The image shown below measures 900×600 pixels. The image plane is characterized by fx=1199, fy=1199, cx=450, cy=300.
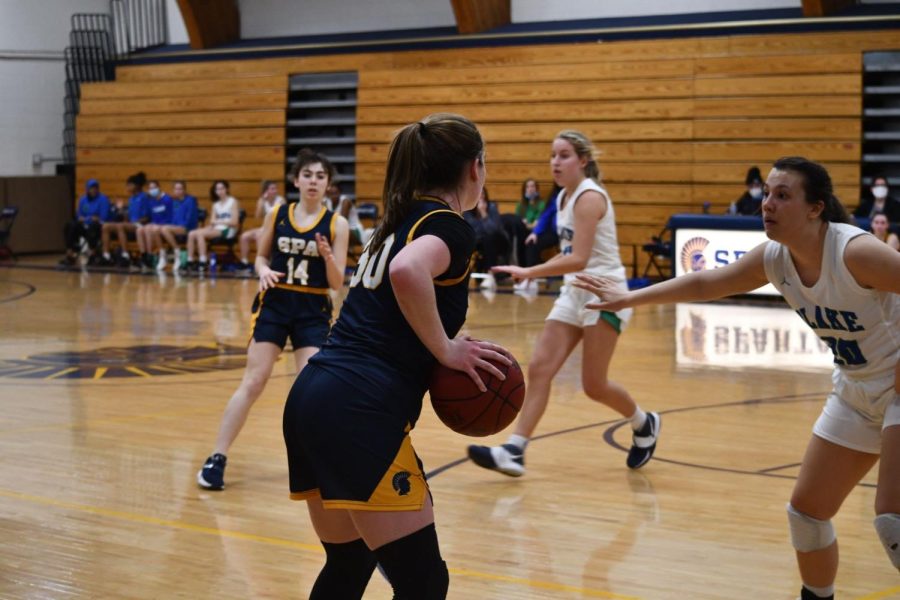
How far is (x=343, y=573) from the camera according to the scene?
2748 millimetres

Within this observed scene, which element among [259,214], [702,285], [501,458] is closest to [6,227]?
[259,214]

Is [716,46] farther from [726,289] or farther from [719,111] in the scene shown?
[726,289]

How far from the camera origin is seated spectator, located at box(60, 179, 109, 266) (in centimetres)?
2016

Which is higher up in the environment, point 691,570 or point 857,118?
point 857,118

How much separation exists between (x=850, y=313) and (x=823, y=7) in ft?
44.2

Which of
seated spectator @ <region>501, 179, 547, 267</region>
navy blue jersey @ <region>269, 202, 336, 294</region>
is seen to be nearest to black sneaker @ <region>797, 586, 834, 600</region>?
navy blue jersey @ <region>269, 202, 336, 294</region>

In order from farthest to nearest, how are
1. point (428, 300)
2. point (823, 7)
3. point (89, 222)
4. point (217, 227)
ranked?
point (89, 222) → point (217, 227) → point (823, 7) → point (428, 300)

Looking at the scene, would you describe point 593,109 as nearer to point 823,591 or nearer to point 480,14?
point 480,14

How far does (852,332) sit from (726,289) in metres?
0.40

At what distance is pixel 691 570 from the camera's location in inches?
167

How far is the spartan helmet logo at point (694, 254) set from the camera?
46.5 ft

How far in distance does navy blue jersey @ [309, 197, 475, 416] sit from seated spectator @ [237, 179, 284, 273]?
15.3 metres

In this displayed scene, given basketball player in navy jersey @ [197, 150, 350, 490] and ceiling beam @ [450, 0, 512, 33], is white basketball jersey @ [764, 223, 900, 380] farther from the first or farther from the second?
ceiling beam @ [450, 0, 512, 33]

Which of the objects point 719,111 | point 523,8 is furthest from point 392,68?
point 719,111
